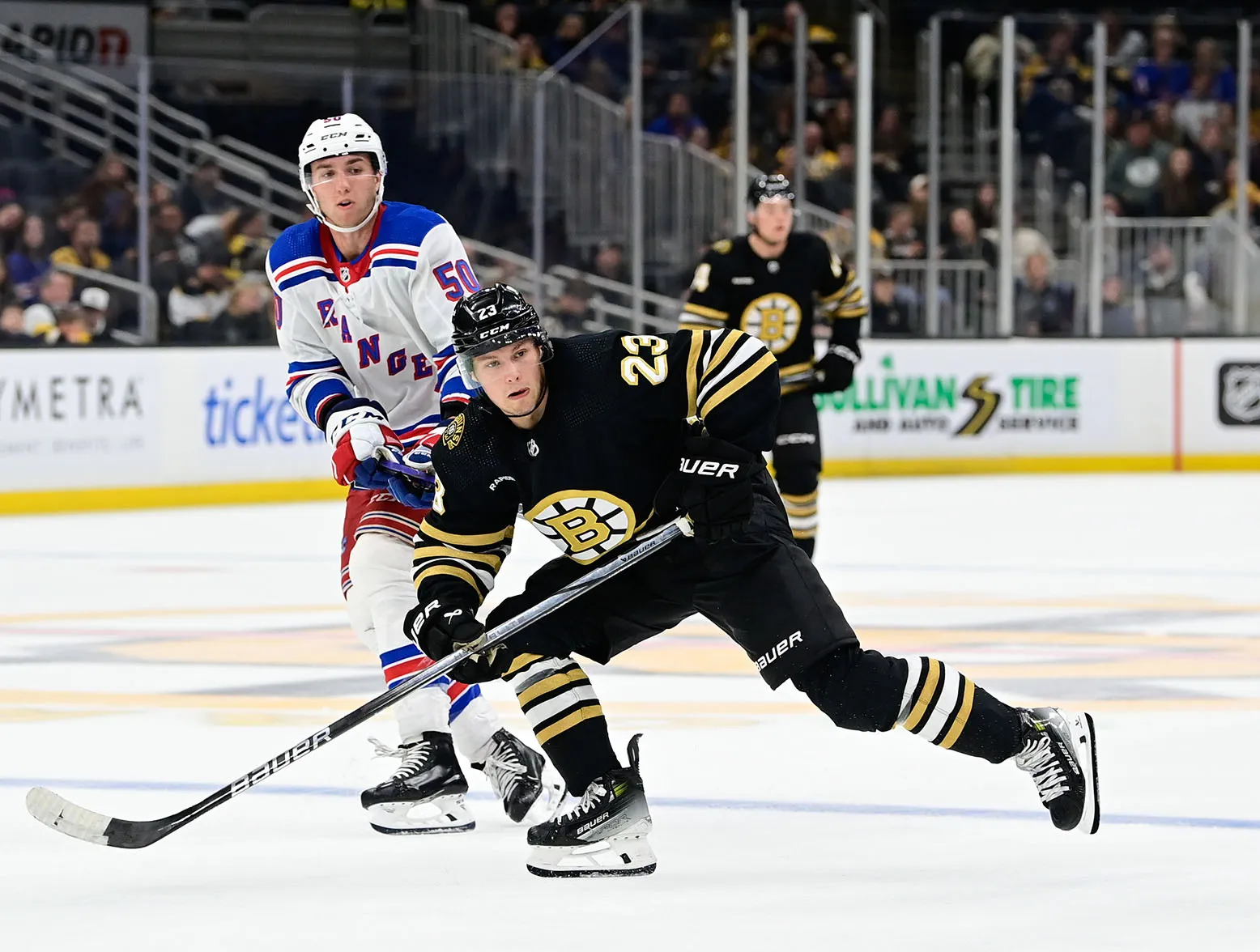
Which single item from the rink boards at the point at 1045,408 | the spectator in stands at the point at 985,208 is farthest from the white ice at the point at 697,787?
the spectator in stands at the point at 985,208

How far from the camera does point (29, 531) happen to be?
8.59 metres

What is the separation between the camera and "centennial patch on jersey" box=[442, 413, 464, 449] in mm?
3195

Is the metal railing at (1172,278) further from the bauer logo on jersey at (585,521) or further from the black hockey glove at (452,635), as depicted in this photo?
the black hockey glove at (452,635)

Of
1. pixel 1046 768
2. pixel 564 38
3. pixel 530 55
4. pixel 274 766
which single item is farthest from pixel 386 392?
pixel 564 38

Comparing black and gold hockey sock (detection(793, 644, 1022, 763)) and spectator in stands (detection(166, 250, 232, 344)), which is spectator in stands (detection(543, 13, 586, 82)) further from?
black and gold hockey sock (detection(793, 644, 1022, 763))

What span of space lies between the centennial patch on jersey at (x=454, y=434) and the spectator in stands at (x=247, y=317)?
6829mm

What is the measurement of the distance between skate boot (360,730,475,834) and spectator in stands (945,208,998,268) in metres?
8.08

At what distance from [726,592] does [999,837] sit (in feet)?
1.94

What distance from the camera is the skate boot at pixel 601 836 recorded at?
123 inches

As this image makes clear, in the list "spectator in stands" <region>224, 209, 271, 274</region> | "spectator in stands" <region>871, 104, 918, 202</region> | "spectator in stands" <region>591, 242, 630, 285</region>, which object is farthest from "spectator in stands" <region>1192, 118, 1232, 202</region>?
"spectator in stands" <region>224, 209, 271, 274</region>

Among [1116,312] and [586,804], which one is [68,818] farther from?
[1116,312]

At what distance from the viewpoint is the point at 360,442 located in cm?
356

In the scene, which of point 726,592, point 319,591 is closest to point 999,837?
point 726,592

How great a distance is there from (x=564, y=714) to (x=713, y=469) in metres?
0.45
